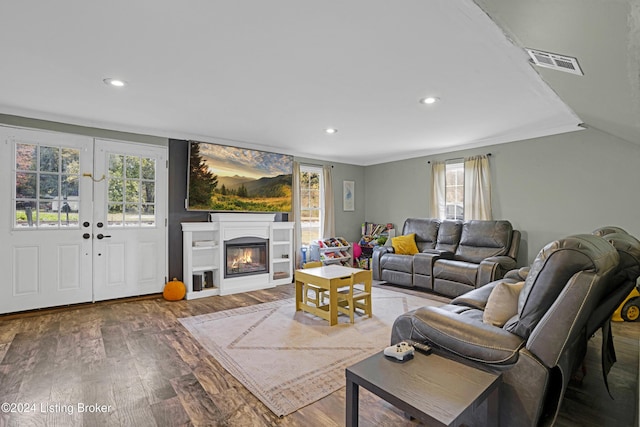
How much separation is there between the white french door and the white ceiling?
39cm

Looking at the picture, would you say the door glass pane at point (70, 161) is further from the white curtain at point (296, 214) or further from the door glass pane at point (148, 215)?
the white curtain at point (296, 214)

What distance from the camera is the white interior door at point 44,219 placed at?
3730 millimetres

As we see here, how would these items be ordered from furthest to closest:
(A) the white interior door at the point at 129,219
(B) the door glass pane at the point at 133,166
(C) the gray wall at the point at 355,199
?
(C) the gray wall at the point at 355,199 → (B) the door glass pane at the point at 133,166 → (A) the white interior door at the point at 129,219

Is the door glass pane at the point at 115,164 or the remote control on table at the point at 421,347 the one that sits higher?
the door glass pane at the point at 115,164

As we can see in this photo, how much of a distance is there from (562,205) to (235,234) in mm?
4790

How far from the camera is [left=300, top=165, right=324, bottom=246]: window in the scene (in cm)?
652

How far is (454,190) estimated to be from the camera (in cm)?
574

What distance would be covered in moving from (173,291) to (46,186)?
2037 mm

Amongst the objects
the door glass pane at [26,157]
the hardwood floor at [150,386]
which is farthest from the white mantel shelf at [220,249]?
the door glass pane at [26,157]

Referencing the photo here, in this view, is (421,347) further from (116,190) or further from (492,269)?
(116,190)

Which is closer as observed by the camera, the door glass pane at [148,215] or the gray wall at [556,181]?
the gray wall at [556,181]

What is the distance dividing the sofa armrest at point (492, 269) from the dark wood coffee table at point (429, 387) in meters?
2.87

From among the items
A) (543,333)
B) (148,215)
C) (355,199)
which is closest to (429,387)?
(543,333)

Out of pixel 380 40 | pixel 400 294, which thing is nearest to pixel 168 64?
pixel 380 40
